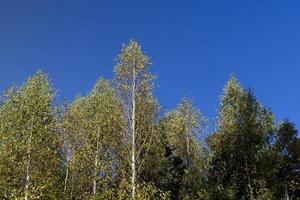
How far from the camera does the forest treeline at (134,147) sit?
36969 millimetres

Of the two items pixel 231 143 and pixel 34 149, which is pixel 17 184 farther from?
pixel 231 143

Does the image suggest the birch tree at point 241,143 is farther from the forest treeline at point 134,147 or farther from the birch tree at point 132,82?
the birch tree at point 132,82

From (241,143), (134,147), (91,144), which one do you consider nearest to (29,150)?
(134,147)

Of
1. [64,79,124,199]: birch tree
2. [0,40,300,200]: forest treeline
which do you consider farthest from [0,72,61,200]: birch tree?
[64,79,124,199]: birch tree

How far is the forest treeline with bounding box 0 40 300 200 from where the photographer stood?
121 feet

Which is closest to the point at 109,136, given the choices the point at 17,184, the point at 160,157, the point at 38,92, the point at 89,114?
the point at 89,114

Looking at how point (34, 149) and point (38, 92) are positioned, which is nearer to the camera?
point (34, 149)

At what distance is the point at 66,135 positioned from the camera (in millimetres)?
53688

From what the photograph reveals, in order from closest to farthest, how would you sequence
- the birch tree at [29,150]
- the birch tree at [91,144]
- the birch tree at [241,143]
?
the birch tree at [29,150] → the birch tree at [241,143] → the birch tree at [91,144]

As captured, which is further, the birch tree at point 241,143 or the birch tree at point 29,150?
the birch tree at point 241,143

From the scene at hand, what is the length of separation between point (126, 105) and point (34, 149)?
8.47 metres

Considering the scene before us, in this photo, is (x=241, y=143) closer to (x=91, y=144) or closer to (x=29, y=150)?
(x=91, y=144)

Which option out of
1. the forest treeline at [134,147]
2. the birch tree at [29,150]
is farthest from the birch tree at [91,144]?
Answer: the birch tree at [29,150]

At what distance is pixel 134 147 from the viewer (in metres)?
36.0
